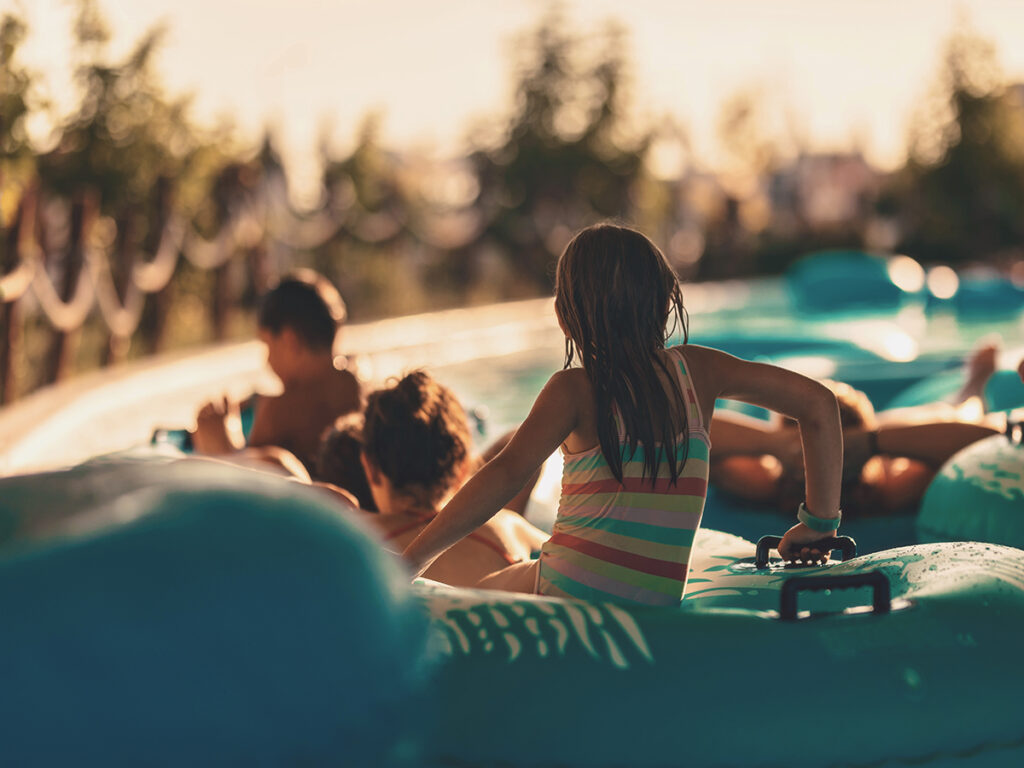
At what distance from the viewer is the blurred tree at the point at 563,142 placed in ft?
62.4

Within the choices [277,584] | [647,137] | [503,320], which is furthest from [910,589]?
[647,137]

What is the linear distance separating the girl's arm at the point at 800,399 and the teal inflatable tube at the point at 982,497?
3.68 ft

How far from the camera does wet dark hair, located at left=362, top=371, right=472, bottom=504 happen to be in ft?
6.79

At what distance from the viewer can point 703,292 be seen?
17.0 meters

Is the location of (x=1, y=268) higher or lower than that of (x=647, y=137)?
lower

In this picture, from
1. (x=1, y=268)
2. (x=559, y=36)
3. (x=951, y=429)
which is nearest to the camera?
(x=951, y=429)

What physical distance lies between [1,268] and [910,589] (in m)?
6.07

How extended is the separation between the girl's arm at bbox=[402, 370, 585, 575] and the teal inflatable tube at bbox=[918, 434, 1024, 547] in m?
1.60

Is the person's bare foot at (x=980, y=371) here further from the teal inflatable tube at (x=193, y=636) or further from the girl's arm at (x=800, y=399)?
the teal inflatable tube at (x=193, y=636)

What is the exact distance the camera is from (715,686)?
1352 mm

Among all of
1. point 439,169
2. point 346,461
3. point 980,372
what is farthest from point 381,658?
point 439,169

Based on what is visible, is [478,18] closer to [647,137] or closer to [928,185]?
[647,137]

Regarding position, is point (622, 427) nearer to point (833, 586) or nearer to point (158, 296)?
point (833, 586)

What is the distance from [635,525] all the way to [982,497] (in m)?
1.50
